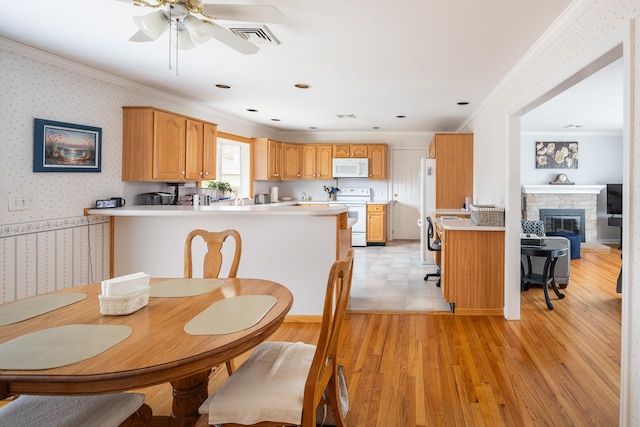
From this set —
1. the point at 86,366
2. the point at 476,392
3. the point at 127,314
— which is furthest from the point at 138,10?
the point at 476,392

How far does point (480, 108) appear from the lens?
5.34 m

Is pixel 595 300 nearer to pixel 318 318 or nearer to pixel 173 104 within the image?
pixel 318 318

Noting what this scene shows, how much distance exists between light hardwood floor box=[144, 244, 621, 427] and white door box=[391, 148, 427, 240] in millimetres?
4356

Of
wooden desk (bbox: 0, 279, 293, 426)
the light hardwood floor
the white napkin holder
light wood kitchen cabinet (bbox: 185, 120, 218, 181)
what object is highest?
light wood kitchen cabinet (bbox: 185, 120, 218, 181)

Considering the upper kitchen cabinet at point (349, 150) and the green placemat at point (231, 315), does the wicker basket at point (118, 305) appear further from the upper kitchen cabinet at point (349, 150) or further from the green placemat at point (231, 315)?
the upper kitchen cabinet at point (349, 150)

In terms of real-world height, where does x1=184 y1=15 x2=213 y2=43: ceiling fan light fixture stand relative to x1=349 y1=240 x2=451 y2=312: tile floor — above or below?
above

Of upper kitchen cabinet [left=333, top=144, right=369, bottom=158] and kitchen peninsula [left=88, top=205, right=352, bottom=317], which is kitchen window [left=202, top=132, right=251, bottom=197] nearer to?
upper kitchen cabinet [left=333, top=144, right=369, bottom=158]

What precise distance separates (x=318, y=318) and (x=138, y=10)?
110 inches

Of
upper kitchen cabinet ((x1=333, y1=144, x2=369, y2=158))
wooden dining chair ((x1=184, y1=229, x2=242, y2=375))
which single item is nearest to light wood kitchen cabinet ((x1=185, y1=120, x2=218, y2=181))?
wooden dining chair ((x1=184, y1=229, x2=242, y2=375))

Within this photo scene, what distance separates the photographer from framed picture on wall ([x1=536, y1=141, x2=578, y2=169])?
8.32 m

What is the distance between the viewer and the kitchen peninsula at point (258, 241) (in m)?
3.61

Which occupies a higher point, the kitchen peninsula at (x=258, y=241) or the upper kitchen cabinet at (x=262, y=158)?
the upper kitchen cabinet at (x=262, y=158)

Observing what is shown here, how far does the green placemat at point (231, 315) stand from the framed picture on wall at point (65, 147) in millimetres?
2420

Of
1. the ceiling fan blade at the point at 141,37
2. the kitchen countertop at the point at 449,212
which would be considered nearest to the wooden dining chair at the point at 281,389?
the ceiling fan blade at the point at 141,37
